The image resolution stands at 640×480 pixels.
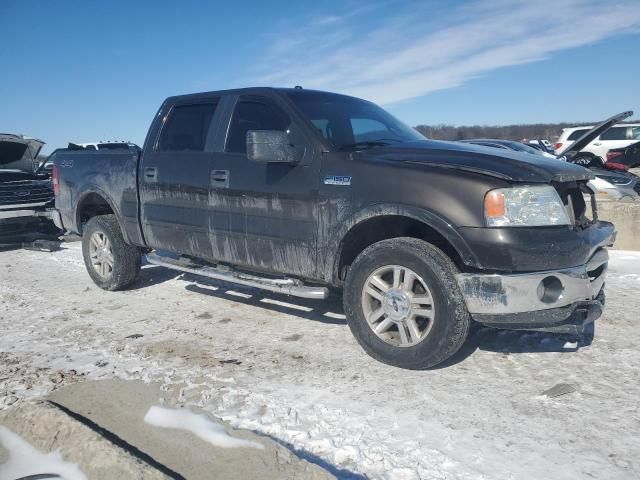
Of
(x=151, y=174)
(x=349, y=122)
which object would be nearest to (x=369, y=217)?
(x=349, y=122)

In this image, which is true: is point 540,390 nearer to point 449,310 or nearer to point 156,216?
point 449,310

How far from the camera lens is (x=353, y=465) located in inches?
97.2

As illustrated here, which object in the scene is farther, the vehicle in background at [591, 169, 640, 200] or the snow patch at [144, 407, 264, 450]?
the vehicle in background at [591, 169, 640, 200]

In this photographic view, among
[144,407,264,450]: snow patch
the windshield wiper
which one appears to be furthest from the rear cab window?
[144,407,264,450]: snow patch

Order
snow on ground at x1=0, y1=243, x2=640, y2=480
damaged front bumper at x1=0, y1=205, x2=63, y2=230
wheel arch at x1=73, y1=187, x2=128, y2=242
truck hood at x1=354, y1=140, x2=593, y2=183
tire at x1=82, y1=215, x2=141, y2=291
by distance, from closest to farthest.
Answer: snow on ground at x1=0, y1=243, x2=640, y2=480 → truck hood at x1=354, y1=140, x2=593, y2=183 → wheel arch at x1=73, y1=187, x2=128, y2=242 → tire at x1=82, y1=215, x2=141, y2=291 → damaged front bumper at x1=0, y1=205, x2=63, y2=230

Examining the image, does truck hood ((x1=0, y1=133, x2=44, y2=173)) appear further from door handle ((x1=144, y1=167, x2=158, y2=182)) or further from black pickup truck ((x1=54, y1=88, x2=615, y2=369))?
door handle ((x1=144, y1=167, x2=158, y2=182))

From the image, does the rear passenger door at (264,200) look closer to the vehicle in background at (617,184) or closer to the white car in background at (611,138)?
Result: the vehicle in background at (617,184)

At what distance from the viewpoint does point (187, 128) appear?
16.4ft

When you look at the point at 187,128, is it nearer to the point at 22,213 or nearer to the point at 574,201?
the point at 574,201

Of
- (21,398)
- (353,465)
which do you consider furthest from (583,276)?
(21,398)

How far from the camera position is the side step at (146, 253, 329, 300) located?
13.0 feet

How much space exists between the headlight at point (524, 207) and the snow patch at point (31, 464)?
8.38 ft

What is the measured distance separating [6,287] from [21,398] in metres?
3.52

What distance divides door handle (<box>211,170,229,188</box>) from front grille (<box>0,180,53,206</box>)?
5.75 metres
